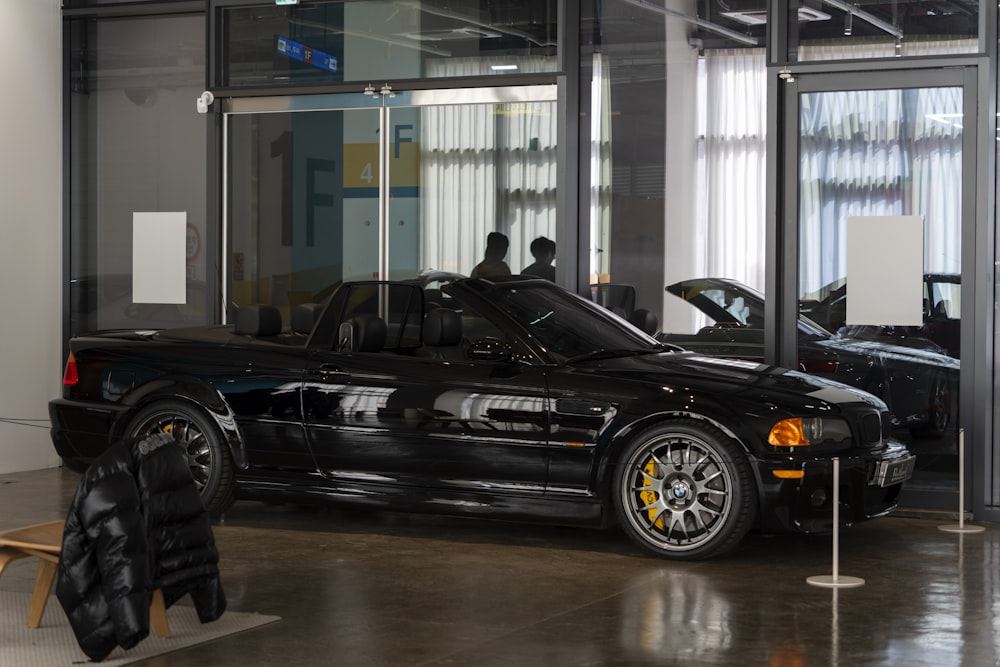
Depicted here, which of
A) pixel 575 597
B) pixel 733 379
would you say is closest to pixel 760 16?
pixel 733 379

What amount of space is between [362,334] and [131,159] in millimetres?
4610

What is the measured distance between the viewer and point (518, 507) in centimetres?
742

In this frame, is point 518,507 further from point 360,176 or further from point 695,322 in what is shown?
point 360,176

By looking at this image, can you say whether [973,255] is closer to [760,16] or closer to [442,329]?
[760,16]

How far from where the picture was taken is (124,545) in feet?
16.5

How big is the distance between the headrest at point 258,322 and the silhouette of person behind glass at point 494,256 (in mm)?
2180

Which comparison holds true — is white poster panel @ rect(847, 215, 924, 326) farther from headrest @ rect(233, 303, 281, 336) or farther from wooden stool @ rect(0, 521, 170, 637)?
wooden stool @ rect(0, 521, 170, 637)

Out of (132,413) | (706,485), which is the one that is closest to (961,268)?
(706,485)

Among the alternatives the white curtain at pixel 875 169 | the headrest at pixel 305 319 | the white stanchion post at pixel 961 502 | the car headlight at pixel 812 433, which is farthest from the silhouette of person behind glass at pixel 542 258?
the car headlight at pixel 812 433

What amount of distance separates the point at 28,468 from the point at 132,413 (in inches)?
132

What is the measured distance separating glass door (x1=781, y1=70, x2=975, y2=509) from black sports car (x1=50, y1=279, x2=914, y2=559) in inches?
59.6

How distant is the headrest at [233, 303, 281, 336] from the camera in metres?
8.44

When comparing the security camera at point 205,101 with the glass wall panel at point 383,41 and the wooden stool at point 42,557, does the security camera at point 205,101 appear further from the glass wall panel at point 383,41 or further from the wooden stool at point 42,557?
the wooden stool at point 42,557

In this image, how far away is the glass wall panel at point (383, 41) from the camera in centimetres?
1027
